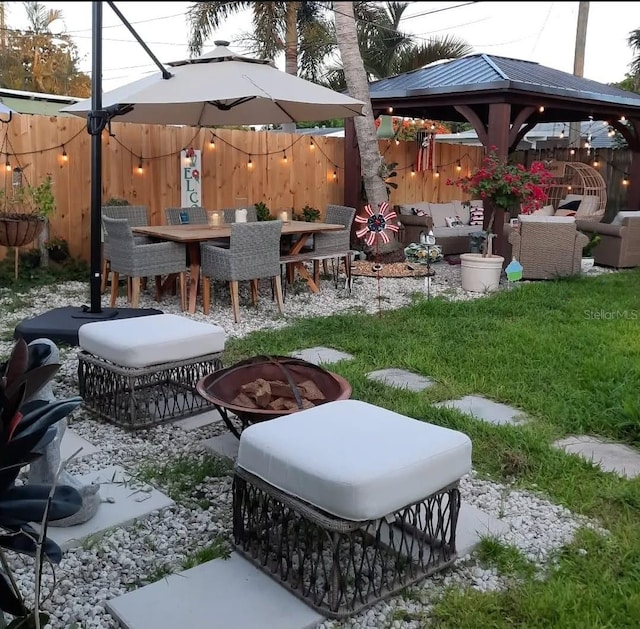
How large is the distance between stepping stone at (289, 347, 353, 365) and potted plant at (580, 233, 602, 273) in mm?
5343

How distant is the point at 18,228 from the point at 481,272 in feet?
15.2

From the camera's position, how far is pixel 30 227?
20.9ft

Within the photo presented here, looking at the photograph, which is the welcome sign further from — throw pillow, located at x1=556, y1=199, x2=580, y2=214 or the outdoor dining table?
throw pillow, located at x1=556, y1=199, x2=580, y2=214

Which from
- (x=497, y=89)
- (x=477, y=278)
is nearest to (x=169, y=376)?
(x=477, y=278)

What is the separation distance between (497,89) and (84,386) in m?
6.32

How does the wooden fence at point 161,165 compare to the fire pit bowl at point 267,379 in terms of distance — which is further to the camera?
the wooden fence at point 161,165

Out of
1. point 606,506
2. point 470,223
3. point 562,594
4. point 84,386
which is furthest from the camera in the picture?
point 470,223

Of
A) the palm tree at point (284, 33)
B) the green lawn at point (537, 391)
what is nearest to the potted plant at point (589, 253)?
the green lawn at point (537, 391)

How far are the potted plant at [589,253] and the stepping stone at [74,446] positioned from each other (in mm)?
7397

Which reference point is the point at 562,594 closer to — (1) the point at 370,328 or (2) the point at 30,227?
(1) the point at 370,328

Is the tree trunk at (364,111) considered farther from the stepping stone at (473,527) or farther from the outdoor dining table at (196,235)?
the stepping stone at (473,527)

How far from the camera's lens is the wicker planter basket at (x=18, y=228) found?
624 centimetres

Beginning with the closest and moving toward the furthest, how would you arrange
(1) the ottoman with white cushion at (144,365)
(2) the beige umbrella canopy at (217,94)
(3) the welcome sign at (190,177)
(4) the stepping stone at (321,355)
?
(1) the ottoman with white cushion at (144,365)
(4) the stepping stone at (321,355)
(2) the beige umbrella canopy at (217,94)
(3) the welcome sign at (190,177)

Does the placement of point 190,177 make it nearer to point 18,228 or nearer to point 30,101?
point 18,228
